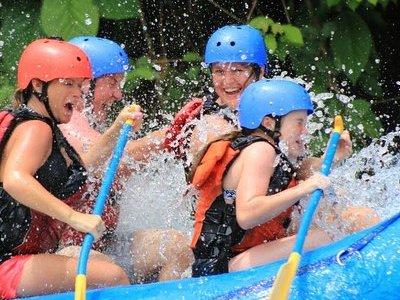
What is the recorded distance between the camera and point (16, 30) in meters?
6.56

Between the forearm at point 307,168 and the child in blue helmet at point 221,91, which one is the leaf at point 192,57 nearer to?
the child in blue helmet at point 221,91

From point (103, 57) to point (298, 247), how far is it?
1810mm

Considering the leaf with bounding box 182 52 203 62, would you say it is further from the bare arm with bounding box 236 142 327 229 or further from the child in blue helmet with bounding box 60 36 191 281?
the bare arm with bounding box 236 142 327 229

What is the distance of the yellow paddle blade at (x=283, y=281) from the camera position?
11.3ft

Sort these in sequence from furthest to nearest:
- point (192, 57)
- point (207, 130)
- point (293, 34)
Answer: point (192, 57)
point (293, 34)
point (207, 130)

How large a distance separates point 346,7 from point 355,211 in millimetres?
2749

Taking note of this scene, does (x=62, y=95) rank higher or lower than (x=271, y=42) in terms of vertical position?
lower

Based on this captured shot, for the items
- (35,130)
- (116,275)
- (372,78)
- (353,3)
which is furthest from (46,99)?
(372,78)

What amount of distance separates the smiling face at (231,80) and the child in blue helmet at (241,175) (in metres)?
0.65

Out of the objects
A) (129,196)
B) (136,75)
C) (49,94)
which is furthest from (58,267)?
(136,75)

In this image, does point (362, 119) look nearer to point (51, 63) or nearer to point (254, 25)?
point (254, 25)

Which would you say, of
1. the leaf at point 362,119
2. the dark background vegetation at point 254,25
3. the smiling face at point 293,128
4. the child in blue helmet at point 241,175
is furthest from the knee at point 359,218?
the leaf at point 362,119

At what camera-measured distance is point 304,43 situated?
6.82 m

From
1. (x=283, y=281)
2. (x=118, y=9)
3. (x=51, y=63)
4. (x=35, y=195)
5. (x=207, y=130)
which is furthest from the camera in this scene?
(x=118, y=9)
